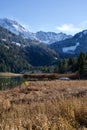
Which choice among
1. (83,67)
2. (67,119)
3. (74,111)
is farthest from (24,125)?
(83,67)

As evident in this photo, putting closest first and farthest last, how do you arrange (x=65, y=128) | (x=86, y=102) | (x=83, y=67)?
(x=65, y=128)
(x=86, y=102)
(x=83, y=67)

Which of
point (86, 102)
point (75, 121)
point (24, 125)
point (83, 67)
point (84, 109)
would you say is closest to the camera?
point (24, 125)

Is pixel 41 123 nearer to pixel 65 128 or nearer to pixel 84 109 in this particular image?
pixel 65 128

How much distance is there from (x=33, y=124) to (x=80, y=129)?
128cm

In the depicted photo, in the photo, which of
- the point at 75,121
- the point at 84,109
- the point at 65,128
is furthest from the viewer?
the point at 84,109

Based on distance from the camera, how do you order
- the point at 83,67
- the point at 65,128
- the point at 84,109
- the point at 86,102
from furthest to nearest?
the point at 83,67, the point at 86,102, the point at 84,109, the point at 65,128

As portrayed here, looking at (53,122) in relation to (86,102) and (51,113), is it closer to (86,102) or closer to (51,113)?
(51,113)

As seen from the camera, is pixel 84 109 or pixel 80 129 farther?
pixel 84 109

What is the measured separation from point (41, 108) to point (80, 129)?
2565 mm

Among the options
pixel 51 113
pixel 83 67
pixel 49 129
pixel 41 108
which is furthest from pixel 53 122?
pixel 83 67

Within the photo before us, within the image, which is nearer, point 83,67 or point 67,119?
point 67,119

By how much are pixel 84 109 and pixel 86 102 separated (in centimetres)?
84

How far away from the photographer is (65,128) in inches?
289

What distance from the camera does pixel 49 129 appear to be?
7.54 metres
